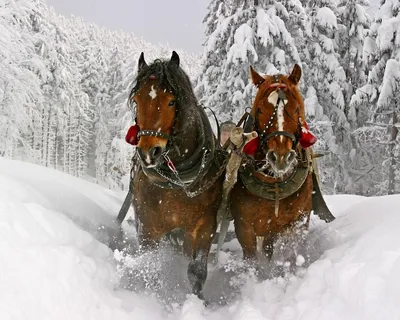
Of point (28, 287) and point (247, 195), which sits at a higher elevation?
point (247, 195)

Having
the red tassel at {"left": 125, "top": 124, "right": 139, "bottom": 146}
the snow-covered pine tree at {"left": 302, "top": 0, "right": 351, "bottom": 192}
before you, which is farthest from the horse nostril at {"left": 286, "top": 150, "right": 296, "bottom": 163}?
the snow-covered pine tree at {"left": 302, "top": 0, "right": 351, "bottom": 192}

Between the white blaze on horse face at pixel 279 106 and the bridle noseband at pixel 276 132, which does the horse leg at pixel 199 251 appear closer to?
the bridle noseband at pixel 276 132

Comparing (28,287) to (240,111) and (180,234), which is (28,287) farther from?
(240,111)

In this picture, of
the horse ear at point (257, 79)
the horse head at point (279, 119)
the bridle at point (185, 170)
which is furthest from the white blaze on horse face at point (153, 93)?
the horse ear at point (257, 79)

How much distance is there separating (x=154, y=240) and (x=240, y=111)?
8.96m

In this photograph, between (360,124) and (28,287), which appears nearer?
(28,287)

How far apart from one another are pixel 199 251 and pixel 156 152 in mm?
1244

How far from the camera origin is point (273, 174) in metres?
3.71

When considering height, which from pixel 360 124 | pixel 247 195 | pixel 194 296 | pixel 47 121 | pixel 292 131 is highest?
pixel 292 131

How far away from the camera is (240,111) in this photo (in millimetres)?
12602

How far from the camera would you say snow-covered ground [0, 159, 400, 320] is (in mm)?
2645

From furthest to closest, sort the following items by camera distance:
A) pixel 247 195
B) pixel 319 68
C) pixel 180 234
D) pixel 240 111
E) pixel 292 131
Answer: pixel 319 68 < pixel 240 111 < pixel 180 234 < pixel 247 195 < pixel 292 131

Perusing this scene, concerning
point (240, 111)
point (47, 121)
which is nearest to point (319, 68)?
point (240, 111)

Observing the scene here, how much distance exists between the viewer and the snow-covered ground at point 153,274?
8.68ft
